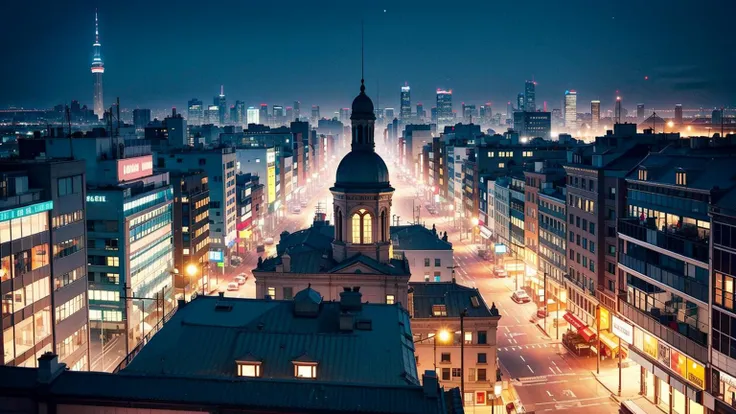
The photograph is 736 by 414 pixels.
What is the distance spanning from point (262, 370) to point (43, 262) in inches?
1279

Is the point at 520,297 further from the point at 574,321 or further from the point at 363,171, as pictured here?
the point at 363,171

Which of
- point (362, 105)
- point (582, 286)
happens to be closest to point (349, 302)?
point (362, 105)

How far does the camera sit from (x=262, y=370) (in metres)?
55.0

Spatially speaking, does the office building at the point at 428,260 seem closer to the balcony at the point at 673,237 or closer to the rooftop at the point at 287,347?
the balcony at the point at 673,237

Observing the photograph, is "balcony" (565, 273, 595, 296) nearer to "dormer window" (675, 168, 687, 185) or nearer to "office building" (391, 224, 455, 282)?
"office building" (391, 224, 455, 282)

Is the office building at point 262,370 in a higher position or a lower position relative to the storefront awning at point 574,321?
higher

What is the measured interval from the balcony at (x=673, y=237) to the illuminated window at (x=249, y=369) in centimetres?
4253

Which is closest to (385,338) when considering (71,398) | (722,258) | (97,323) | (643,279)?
(71,398)


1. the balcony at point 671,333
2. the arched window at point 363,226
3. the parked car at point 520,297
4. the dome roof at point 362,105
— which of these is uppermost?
the dome roof at point 362,105

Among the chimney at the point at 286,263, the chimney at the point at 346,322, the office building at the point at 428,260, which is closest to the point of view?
the chimney at the point at 346,322

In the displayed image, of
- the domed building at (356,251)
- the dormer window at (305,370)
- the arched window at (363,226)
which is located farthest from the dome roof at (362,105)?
the dormer window at (305,370)

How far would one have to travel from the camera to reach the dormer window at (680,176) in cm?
7750

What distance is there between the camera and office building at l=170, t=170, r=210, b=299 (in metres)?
138

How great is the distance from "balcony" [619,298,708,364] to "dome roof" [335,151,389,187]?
3311 centimetres
